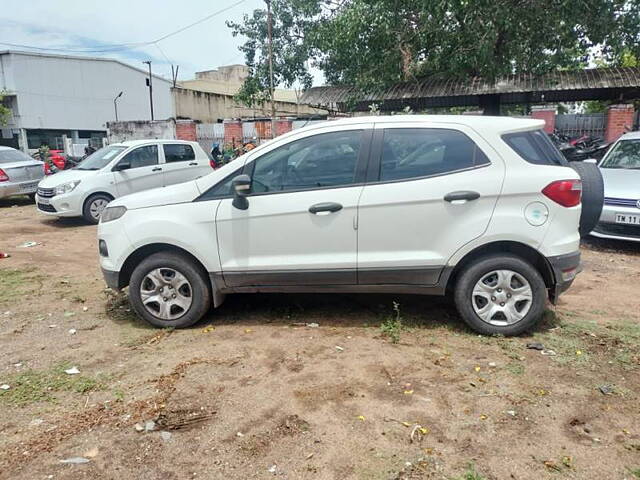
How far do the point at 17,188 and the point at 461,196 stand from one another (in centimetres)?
1217

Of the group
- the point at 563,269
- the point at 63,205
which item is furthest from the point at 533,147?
the point at 63,205

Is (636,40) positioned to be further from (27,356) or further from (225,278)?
(27,356)

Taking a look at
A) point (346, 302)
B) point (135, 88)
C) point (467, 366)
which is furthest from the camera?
point (135, 88)

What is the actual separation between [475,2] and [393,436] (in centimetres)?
1114

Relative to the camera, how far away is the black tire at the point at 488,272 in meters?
3.93

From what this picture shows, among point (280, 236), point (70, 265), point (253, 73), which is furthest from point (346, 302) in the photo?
point (253, 73)

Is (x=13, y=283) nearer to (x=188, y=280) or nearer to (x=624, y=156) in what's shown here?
(x=188, y=280)

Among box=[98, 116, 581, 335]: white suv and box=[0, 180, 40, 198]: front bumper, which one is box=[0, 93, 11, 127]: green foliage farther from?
box=[98, 116, 581, 335]: white suv

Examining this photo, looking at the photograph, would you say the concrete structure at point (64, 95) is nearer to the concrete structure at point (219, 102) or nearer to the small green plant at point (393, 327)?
the concrete structure at point (219, 102)

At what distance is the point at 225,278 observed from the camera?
425 cm

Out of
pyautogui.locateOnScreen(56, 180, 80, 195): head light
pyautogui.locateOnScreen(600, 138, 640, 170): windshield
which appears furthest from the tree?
pyautogui.locateOnScreen(56, 180, 80, 195): head light

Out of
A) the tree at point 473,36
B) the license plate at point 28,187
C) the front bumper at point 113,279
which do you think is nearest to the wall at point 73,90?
the license plate at point 28,187

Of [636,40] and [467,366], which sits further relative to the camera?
[636,40]

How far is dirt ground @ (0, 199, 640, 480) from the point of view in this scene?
2600 mm
